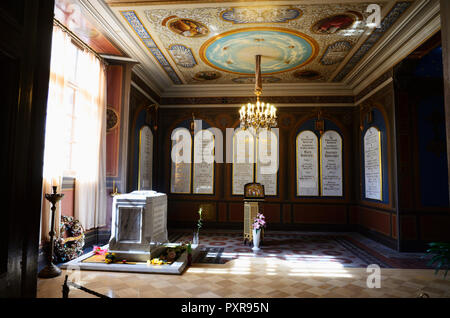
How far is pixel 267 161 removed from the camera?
7656mm

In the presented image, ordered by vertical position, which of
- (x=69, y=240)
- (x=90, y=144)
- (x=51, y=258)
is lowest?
(x=51, y=258)

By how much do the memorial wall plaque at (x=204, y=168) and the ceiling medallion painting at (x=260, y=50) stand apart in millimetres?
2238

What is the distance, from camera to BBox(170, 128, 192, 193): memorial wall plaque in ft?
25.6

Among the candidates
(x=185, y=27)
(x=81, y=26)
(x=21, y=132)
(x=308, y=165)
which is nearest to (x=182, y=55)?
(x=185, y=27)

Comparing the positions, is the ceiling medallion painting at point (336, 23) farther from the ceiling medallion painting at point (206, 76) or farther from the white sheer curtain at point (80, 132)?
the white sheer curtain at point (80, 132)

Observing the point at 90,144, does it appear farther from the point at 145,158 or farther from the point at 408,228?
the point at 408,228

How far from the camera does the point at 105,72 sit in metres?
5.50

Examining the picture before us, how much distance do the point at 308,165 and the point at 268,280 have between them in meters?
4.57

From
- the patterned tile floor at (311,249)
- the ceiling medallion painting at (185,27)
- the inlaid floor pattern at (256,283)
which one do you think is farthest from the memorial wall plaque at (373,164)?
the ceiling medallion painting at (185,27)

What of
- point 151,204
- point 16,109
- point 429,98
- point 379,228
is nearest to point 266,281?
point 151,204

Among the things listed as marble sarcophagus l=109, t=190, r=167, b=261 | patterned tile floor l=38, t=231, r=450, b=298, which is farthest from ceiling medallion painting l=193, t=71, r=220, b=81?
patterned tile floor l=38, t=231, r=450, b=298

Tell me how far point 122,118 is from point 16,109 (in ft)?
15.6

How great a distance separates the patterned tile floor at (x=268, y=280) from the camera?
3084 mm

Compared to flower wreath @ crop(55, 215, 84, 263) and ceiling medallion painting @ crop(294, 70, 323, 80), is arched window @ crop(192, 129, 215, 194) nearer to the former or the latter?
ceiling medallion painting @ crop(294, 70, 323, 80)
